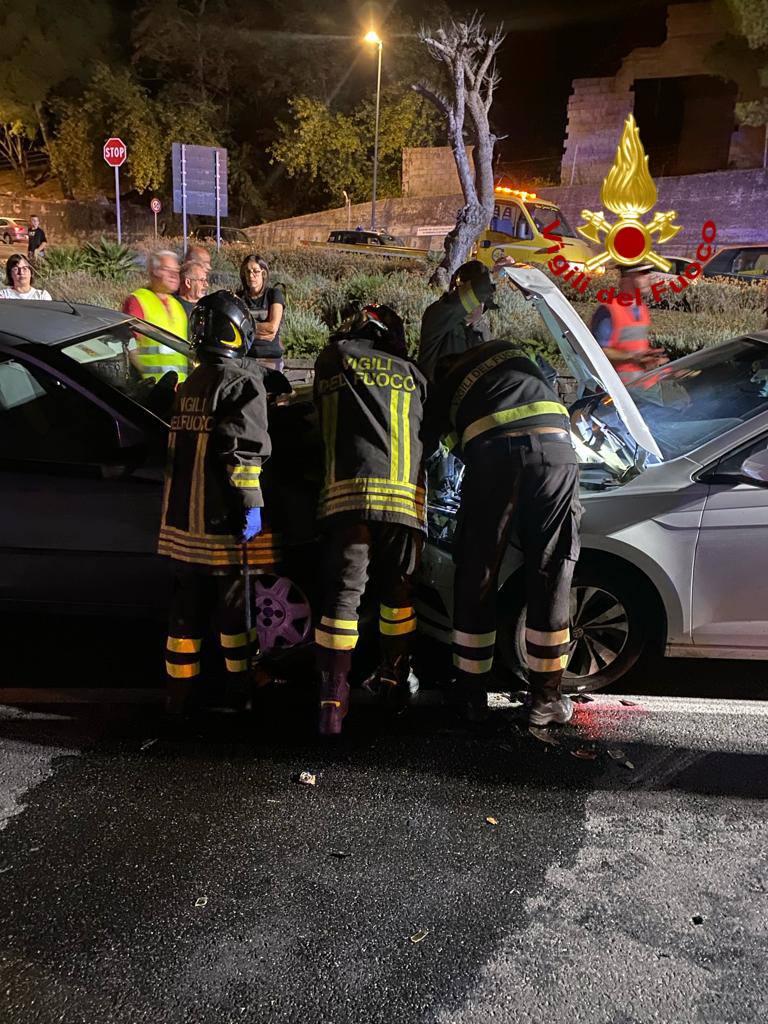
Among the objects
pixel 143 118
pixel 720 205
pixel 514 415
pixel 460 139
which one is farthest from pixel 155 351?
pixel 143 118

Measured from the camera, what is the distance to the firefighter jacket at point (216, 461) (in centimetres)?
316

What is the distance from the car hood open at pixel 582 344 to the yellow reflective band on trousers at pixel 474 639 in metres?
1.04

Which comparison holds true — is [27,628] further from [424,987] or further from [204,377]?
[424,987]

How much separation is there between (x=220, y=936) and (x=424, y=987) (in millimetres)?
589

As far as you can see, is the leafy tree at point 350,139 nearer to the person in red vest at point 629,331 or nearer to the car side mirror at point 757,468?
the person in red vest at point 629,331

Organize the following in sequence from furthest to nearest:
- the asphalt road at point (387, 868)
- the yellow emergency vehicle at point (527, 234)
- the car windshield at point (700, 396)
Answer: the yellow emergency vehicle at point (527, 234), the car windshield at point (700, 396), the asphalt road at point (387, 868)

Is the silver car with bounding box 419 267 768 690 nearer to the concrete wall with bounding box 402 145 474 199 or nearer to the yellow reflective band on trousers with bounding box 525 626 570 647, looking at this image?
the yellow reflective band on trousers with bounding box 525 626 570 647

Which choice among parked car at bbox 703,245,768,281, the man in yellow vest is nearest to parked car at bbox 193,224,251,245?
parked car at bbox 703,245,768,281

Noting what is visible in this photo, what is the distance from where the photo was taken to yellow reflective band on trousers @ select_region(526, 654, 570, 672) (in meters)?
3.36

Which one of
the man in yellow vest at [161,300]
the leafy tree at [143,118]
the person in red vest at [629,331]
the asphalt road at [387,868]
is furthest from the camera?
the leafy tree at [143,118]

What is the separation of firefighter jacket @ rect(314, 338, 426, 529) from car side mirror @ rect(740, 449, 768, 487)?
4.36ft

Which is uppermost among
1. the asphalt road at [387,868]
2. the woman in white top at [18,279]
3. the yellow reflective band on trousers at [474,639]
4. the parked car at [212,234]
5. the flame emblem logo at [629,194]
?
the parked car at [212,234]

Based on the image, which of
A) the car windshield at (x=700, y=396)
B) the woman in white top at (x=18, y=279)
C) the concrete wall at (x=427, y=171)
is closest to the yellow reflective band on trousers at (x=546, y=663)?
the car windshield at (x=700, y=396)

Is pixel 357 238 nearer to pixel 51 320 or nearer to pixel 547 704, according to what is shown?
pixel 51 320
